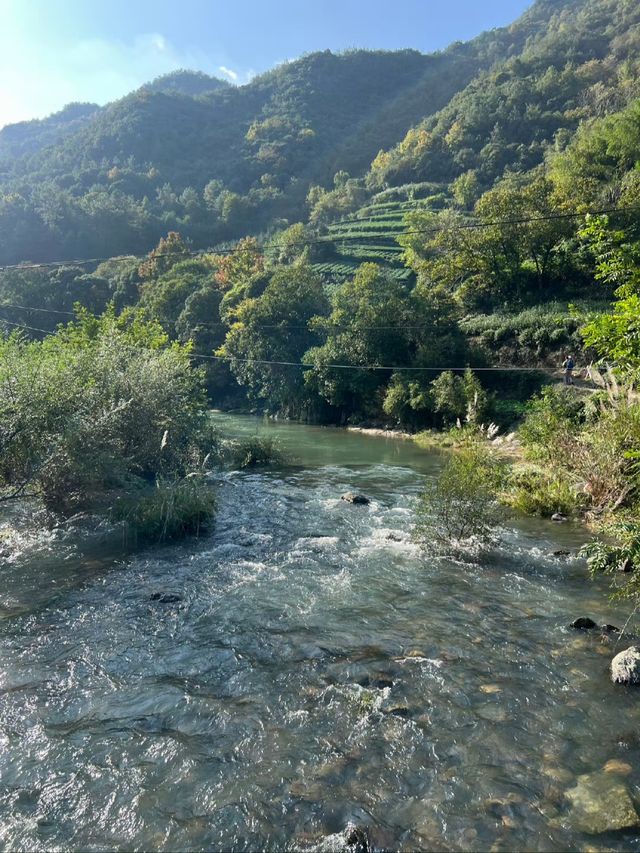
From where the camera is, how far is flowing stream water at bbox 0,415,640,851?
513 cm

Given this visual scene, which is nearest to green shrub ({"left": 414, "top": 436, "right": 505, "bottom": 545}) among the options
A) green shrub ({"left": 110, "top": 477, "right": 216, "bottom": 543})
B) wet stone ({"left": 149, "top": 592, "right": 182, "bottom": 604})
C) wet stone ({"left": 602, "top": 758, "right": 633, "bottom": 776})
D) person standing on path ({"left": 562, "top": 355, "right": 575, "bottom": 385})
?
wet stone ({"left": 149, "top": 592, "right": 182, "bottom": 604})

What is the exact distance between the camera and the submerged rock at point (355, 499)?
57.8ft

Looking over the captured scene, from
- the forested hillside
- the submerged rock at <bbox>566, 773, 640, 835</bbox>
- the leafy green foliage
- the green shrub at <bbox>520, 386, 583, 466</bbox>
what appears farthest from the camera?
the forested hillside

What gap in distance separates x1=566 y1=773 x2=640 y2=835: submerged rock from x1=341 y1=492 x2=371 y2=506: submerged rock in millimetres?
12182

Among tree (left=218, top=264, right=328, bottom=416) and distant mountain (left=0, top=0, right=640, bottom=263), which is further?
distant mountain (left=0, top=0, right=640, bottom=263)

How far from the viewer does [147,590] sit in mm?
10789

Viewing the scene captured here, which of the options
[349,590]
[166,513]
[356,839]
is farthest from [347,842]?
[166,513]

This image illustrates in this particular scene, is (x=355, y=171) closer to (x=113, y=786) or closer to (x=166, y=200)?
(x=166, y=200)

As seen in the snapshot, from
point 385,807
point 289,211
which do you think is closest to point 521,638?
point 385,807

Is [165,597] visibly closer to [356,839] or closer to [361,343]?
[356,839]

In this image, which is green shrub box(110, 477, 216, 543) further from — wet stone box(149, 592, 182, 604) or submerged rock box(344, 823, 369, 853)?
submerged rock box(344, 823, 369, 853)

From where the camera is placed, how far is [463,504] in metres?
12.3

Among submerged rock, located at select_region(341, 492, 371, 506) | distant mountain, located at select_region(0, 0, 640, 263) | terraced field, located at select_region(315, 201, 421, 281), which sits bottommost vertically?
submerged rock, located at select_region(341, 492, 371, 506)

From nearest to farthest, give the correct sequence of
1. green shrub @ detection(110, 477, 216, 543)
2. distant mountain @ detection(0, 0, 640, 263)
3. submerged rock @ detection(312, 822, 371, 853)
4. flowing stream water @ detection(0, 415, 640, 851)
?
submerged rock @ detection(312, 822, 371, 853) → flowing stream water @ detection(0, 415, 640, 851) → green shrub @ detection(110, 477, 216, 543) → distant mountain @ detection(0, 0, 640, 263)
